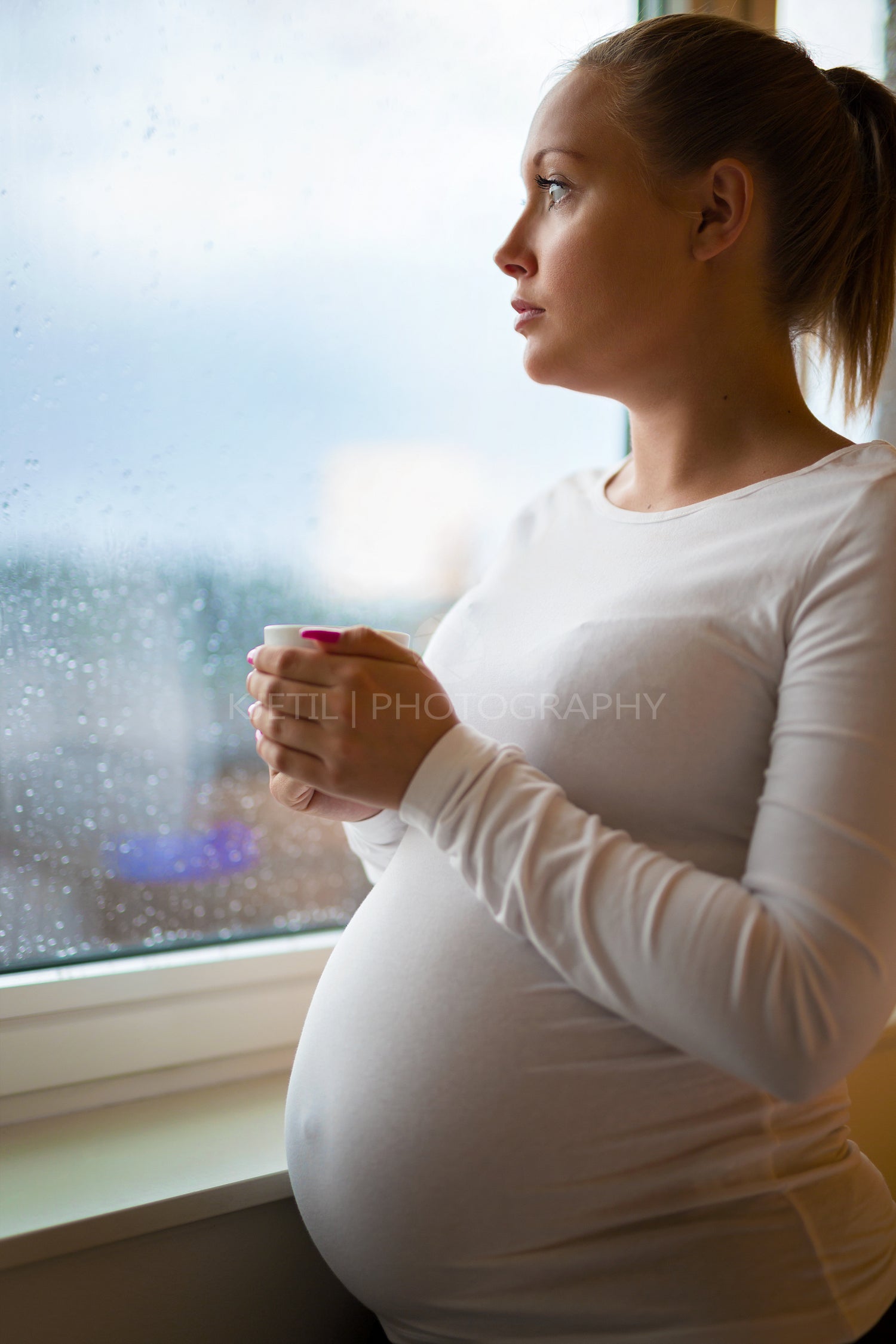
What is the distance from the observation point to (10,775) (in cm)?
98

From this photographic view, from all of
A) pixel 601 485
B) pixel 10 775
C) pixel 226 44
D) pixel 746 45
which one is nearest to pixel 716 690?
pixel 601 485

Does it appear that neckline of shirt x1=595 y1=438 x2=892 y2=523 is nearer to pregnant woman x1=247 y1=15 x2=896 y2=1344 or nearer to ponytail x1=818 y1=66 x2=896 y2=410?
pregnant woman x1=247 y1=15 x2=896 y2=1344

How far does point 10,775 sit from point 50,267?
0.52 metres

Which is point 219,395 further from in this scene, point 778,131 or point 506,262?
point 778,131

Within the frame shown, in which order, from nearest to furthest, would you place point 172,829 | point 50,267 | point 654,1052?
point 654,1052, point 50,267, point 172,829

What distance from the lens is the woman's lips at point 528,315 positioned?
0.85 metres

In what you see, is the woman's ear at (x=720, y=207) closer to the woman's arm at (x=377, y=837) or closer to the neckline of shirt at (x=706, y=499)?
the neckline of shirt at (x=706, y=499)

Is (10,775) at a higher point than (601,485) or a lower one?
lower

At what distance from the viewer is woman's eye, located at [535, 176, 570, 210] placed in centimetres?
84

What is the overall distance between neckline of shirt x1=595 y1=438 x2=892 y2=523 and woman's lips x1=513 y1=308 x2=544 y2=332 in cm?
19

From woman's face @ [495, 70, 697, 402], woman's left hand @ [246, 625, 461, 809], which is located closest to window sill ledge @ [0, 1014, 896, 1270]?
woman's left hand @ [246, 625, 461, 809]

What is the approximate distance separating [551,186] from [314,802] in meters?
0.61

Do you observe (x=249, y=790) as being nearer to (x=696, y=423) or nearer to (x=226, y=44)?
(x=696, y=423)

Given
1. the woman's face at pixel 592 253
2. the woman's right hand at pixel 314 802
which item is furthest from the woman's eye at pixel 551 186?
the woman's right hand at pixel 314 802
